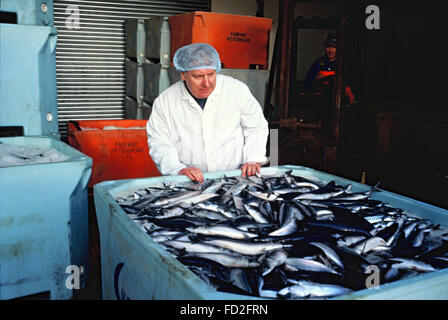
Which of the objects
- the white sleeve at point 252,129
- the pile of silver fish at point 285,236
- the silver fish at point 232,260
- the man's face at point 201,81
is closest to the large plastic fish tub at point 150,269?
the pile of silver fish at point 285,236

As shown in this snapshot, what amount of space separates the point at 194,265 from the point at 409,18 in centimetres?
727

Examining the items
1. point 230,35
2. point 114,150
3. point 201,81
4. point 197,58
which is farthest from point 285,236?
point 230,35

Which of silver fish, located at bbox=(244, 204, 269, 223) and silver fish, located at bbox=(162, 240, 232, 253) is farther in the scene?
silver fish, located at bbox=(244, 204, 269, 223)

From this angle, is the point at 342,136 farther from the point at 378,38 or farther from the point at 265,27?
the point at 265,27

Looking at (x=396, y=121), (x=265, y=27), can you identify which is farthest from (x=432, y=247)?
(x=396, y=121)

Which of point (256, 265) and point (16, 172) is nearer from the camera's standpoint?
point (256, 265)

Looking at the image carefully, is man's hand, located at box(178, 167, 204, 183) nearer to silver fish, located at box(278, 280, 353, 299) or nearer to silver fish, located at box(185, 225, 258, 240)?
silver fish, located at box(185, 225, 258, 240)

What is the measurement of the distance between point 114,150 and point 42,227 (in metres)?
2.83

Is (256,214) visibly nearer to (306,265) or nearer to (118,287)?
(306,265)

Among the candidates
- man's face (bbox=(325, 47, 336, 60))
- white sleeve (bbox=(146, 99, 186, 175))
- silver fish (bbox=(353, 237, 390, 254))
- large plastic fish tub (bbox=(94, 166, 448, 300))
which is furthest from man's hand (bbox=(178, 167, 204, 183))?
man's face (bbox=(325, 47, 336, 60))

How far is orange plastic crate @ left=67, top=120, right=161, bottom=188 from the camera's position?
561cm

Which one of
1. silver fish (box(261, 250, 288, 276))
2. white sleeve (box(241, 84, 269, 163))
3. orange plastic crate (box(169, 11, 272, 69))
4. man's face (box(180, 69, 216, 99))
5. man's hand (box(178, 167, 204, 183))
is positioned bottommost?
silver fish (box(261, 250, 288, 276))

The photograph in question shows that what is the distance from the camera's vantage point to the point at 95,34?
9078mm

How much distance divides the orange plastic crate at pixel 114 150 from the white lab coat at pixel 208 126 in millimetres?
1862
